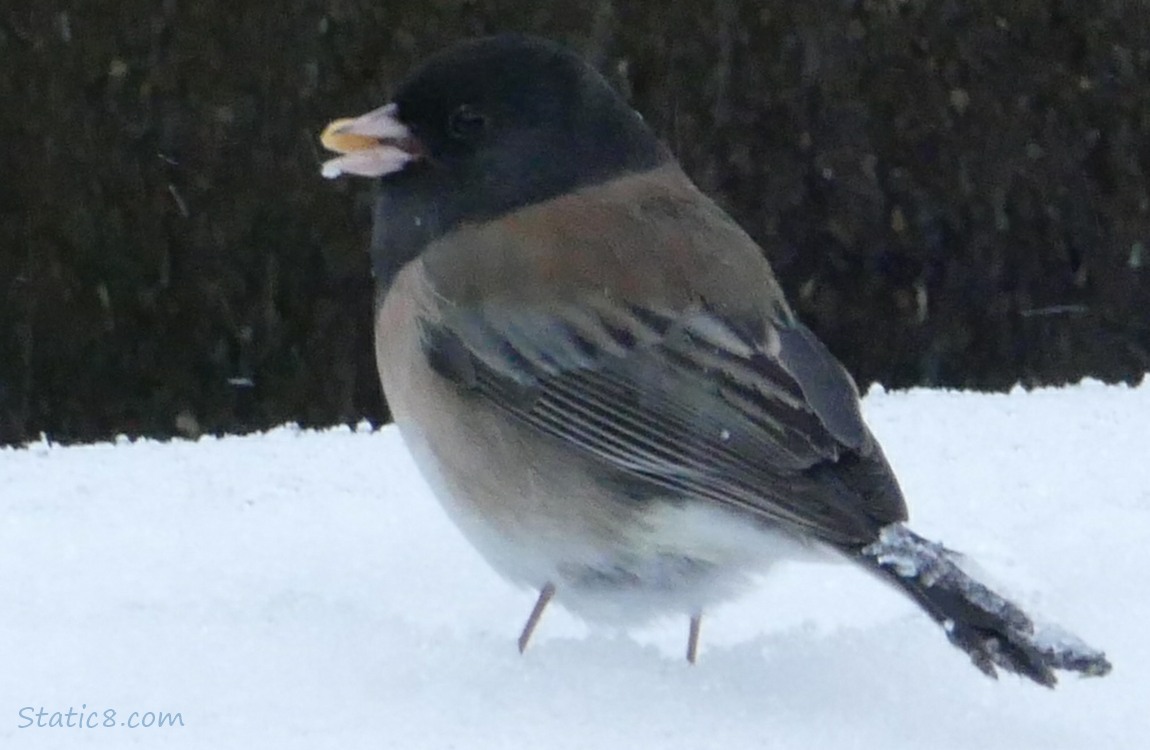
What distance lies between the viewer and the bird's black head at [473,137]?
79.3 inches

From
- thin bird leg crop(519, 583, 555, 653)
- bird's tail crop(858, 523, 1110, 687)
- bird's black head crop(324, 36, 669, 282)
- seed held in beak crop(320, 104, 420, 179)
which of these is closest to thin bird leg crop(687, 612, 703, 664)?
thin bird leg crop(519, 583, 555, 653)

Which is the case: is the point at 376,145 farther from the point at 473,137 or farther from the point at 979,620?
the point at 979,620

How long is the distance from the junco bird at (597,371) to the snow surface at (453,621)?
0.12 m

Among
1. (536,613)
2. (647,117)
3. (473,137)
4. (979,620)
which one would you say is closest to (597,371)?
(536,613)

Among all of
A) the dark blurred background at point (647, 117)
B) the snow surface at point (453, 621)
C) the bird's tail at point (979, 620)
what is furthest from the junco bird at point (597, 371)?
the dark blurred background at point (647, 117)

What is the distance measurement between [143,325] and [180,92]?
57 cm

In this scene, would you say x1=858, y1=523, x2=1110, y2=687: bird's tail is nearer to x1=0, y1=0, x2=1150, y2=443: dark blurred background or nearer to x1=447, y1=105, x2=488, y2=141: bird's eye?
x1=447, y1=105, x2=488, y2=141: bird's eye

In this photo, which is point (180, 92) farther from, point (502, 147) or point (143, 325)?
point (502, 147)

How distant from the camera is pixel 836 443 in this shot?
1.67 meters

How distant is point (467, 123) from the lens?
2.02m

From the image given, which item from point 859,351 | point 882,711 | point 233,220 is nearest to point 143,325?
point 233,220

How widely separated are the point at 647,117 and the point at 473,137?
7.21 ft

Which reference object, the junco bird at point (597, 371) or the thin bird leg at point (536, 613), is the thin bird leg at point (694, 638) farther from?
the thin bird leg at point (536, 613)

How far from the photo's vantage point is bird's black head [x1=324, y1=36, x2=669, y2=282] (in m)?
2.01
